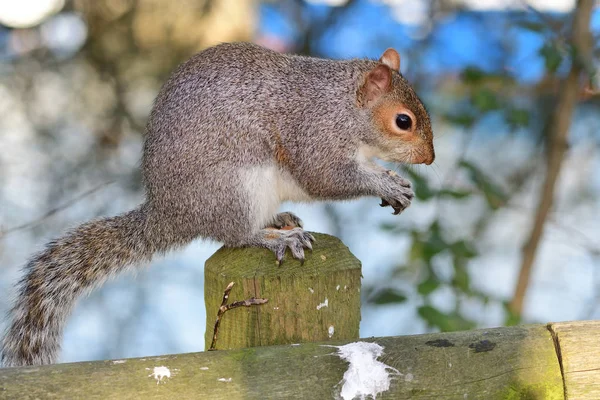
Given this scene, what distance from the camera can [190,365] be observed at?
92 cm

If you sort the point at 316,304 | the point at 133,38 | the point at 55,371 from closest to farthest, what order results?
the point at 55,371 < the point at 316,304 < the point at 133,38

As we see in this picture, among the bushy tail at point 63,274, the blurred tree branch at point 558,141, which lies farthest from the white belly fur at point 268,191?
the blurred tree branch at point 558,141

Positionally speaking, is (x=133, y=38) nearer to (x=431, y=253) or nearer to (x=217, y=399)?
(x=431, y=253)

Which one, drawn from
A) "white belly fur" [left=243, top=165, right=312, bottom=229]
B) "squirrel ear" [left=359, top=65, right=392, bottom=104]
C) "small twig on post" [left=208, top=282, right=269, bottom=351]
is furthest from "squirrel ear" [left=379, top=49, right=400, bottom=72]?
"small twig on post" [left=208, top=282, right=269, bottom=351]

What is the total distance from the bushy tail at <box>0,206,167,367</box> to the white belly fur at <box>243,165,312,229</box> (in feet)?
0.75

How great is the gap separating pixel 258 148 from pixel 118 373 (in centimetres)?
77

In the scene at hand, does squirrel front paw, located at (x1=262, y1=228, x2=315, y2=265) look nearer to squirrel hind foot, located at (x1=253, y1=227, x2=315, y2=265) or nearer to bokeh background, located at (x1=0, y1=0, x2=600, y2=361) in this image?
squirrel hind foot, located at (x1=253, y1=227, x2=315, y2=265)

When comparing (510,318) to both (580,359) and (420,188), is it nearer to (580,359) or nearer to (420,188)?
(420,188)

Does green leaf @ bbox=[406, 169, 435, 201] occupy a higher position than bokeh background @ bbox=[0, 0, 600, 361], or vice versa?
bokeh background @ bbox=[0, 0, 600, 361]

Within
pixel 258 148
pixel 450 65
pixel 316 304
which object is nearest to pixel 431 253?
pixel 258 148

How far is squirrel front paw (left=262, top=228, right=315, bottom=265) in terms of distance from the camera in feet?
4.05

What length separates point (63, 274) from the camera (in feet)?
4.61

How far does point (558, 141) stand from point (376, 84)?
3.35 feet

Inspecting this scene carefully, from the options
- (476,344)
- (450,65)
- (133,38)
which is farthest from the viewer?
(133,38)
